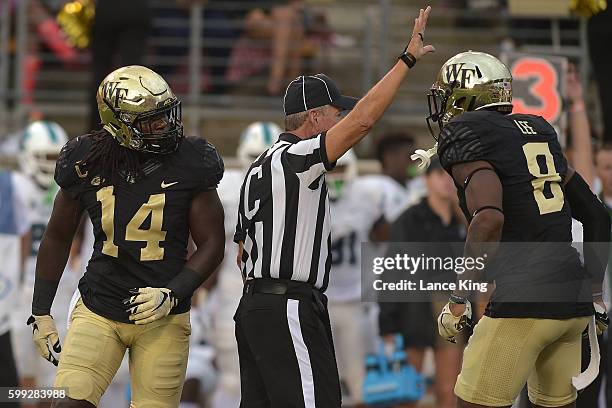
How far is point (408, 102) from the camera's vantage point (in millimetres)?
11461

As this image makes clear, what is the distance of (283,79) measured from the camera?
37.0 feet

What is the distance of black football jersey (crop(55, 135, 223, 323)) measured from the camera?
513 cm

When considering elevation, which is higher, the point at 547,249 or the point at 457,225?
the point at 457,225

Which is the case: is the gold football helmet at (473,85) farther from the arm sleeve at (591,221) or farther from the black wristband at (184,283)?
the black wristband at (184,283)

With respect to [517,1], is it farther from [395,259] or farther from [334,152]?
[334,152]

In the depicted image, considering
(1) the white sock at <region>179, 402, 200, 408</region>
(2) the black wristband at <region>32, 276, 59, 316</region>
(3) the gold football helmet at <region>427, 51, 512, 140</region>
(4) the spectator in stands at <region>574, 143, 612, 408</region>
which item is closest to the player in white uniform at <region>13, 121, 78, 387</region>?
(1) the white sock at <region>179, 402, 200, 408</region>

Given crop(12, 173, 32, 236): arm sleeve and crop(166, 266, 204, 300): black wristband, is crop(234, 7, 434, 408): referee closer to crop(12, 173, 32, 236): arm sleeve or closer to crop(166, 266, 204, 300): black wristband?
crop(166, 266, 204, 300): black wristband

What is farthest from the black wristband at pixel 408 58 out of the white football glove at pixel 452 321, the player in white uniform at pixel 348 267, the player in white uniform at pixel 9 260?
the player in white uniform at pixel 348 267

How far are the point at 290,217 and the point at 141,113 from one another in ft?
2.48

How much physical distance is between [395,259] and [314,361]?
1.68 metres

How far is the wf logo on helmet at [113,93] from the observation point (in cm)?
518

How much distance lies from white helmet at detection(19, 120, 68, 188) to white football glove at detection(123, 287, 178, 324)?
448 cm

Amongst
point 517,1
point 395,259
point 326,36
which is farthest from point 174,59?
point 395,259

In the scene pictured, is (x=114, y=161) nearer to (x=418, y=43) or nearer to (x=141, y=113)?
(x=141, y=113)
